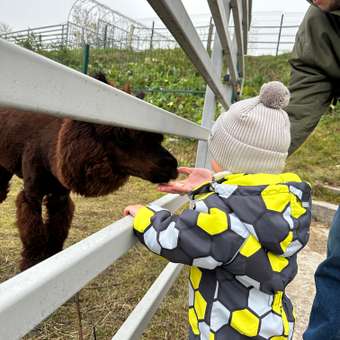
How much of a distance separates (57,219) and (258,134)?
187 centimetres

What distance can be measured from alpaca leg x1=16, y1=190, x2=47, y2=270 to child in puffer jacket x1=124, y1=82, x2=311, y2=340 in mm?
1362

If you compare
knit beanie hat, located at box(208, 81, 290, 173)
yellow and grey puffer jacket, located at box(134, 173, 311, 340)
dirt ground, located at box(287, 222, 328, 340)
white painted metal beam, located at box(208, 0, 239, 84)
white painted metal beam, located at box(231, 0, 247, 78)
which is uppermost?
white painted metal beam, located at box(231, 0, 247, 78)

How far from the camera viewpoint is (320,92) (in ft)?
7.48

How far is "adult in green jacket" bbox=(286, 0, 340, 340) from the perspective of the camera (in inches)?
72.5

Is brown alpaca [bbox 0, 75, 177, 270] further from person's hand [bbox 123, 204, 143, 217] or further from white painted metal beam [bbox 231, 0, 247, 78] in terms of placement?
white painted metal beam [bbox 231, 0, 247, 78]

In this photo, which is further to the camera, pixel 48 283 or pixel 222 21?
pixel 222 21

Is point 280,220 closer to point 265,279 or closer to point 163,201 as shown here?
point 265,279

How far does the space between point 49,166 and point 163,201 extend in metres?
0.98

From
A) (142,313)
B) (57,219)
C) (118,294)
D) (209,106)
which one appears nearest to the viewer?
(142,313)

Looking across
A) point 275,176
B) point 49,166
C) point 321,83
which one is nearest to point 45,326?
point 49,166

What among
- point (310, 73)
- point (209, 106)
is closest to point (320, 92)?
point (310, 73)

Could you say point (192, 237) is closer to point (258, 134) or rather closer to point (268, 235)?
point (268, 235)

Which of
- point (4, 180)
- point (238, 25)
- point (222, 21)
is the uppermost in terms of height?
point (238, 25)

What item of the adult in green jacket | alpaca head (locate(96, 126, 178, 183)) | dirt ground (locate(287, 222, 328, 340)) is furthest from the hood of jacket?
dirt ground (locate(287, 222, 328, 340))
